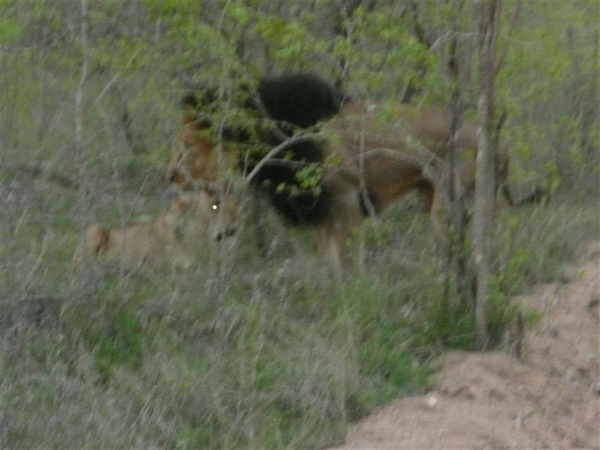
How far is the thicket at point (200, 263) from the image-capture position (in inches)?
257

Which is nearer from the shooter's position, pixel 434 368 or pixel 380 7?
pixel 434 368

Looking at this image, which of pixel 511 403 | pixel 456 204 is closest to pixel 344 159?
pixel 456 204

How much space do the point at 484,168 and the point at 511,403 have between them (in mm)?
1463

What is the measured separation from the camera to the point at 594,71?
1146cm

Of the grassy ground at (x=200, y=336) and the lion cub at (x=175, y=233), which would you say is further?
the lion cub at (x=175, y=233)

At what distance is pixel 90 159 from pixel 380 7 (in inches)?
102

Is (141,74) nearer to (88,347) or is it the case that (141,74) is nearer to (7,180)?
(7,180)

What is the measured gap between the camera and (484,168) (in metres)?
7.62

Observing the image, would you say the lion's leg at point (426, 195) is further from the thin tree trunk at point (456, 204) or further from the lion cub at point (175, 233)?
the lion cub at point (175, 233)

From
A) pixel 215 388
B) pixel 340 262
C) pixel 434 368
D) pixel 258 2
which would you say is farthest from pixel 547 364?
pixel 258 2

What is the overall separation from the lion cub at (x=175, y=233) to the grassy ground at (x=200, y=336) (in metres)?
0.15

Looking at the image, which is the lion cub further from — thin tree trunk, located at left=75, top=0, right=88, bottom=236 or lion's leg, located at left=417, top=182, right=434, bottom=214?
lion's leg, located at left=417, top=182, right=434, bottom=214

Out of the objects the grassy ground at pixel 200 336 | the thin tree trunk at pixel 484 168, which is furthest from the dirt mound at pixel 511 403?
the thin tree trunk at pixel 484 168

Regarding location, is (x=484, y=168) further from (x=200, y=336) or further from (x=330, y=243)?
(x=200, y=336)
